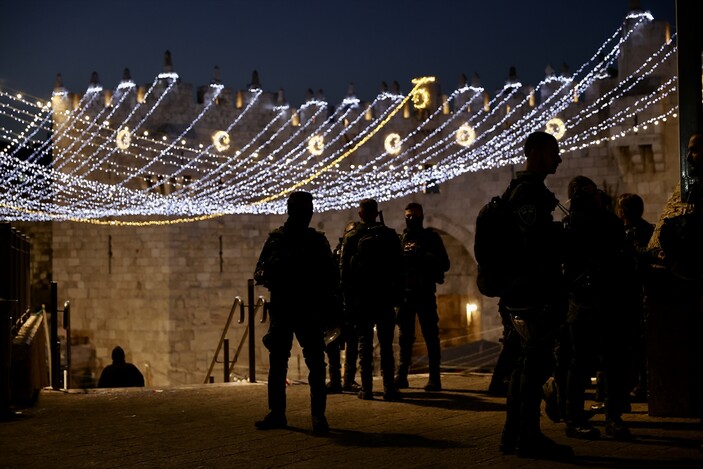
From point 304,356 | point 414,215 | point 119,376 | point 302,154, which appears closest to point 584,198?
point 304,356

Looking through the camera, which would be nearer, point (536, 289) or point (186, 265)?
point (536, 289)

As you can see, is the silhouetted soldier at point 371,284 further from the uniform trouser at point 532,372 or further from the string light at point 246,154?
the string light at point 246,154

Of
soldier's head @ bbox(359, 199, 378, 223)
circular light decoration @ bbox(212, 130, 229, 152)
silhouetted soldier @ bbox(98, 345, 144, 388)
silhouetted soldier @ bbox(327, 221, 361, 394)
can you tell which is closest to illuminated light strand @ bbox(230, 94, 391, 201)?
circular light decoration @ bbox(212, 130, 229, 152)

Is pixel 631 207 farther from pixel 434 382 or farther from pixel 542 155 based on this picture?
pixel 434 382

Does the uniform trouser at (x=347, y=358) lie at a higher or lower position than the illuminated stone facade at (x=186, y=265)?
lower

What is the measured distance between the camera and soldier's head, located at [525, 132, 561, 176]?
4.38 meters

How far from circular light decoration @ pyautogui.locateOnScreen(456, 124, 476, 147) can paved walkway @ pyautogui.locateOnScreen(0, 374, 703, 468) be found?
46.2 feet

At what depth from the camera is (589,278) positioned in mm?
4949

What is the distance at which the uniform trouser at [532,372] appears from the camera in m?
4.26

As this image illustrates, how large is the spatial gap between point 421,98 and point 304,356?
1640 cm

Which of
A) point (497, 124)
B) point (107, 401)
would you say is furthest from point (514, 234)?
point (497, 124)

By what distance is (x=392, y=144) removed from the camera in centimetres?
2170

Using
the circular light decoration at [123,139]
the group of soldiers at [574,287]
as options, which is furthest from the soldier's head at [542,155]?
the circular light decoration at [123,139]

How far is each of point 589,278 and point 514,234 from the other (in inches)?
35.7
